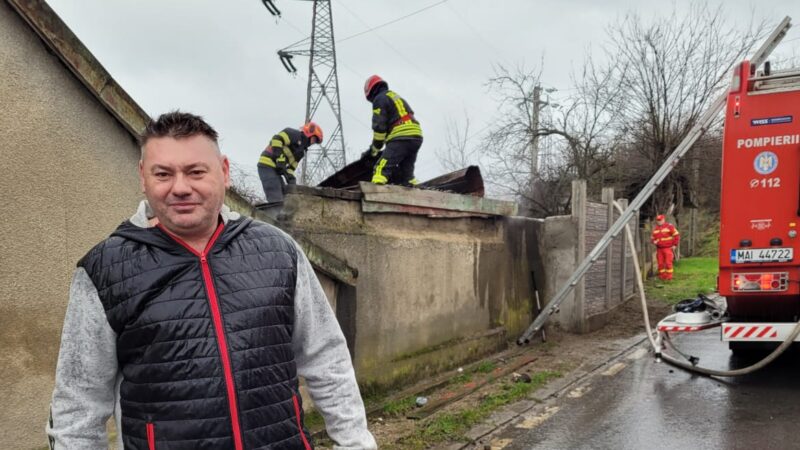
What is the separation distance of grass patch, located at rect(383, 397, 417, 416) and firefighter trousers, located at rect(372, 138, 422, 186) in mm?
2515

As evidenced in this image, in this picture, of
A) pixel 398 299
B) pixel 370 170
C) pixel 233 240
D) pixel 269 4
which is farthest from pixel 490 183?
pixel 233 240

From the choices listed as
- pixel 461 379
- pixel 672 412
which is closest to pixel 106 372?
pixel 461 379

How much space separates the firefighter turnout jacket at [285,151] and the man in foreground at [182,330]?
578cm

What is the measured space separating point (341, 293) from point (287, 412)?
132 inches

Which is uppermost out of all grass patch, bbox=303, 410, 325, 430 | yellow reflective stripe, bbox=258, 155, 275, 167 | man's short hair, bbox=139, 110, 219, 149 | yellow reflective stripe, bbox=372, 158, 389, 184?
yellow reflective stripe, bbox=258, 155, 275, 167

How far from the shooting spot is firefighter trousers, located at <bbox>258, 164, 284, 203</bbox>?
7136mm

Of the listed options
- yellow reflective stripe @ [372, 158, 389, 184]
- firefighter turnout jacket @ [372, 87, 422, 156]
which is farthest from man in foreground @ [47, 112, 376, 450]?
firefighter turnout jacket @ [372, 87, 422, 156]

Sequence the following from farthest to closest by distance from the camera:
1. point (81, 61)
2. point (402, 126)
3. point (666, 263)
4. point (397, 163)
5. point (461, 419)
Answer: point (666, 263)
point (402, 126)
point (397, 163)
point (461, 419)
point (81, 61)

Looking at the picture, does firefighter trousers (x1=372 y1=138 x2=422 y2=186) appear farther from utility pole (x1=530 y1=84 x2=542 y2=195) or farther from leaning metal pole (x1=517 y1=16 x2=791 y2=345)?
utility pole (x1=530 y1=84 x2=542 y2=195)

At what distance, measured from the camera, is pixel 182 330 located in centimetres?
164

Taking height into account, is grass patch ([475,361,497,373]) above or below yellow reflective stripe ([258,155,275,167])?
below

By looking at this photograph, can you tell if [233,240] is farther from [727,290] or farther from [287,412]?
[727,290]

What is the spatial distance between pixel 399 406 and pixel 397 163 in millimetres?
3000

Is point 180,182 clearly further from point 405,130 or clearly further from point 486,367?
point 486,367
